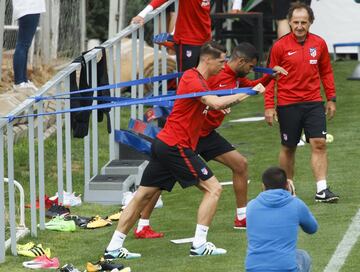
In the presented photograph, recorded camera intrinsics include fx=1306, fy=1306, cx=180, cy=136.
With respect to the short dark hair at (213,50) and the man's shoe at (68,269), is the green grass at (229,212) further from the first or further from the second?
the short dark hair at (213,50)

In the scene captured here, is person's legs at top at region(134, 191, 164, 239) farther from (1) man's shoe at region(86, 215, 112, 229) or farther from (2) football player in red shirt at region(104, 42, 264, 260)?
(1) man's shoe at region(86, 215, 112, 229)

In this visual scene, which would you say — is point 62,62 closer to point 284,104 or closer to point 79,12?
point 79,12

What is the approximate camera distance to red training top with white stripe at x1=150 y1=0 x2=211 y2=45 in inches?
586

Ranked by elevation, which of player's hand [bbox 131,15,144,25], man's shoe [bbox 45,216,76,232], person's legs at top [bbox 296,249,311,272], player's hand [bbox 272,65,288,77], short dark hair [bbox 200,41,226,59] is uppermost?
short dark hair [bbox 200,41,226,59]

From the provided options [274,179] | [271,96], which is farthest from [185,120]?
[274,179]

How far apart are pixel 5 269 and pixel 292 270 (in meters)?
3.14

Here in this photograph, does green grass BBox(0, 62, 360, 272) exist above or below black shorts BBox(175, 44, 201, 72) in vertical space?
below

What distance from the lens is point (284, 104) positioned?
491 inches

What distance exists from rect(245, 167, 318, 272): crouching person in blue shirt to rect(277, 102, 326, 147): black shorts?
410 centimetres

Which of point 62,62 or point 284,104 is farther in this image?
point 62,62

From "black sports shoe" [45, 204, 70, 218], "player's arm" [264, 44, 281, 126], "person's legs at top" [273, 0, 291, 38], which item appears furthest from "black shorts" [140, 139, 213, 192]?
"person's legs at top" [273, 0, 291, 38]

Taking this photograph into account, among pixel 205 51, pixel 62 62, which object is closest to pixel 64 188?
pixel 205 51

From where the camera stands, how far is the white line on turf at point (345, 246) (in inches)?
389

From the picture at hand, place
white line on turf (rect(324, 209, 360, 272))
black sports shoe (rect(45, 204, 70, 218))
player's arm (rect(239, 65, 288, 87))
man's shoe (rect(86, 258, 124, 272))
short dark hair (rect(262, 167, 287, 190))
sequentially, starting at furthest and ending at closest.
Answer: black sports shoe (rect(45, 204, 70, 218)), player's arm (rect(239, 65, 288, 87)), man's shoe (rect(86, 258, 124, 272)), white line on turf (rect(324, 209, 360, 272)), short dark hair (rect(262, 167, 287, 190))
